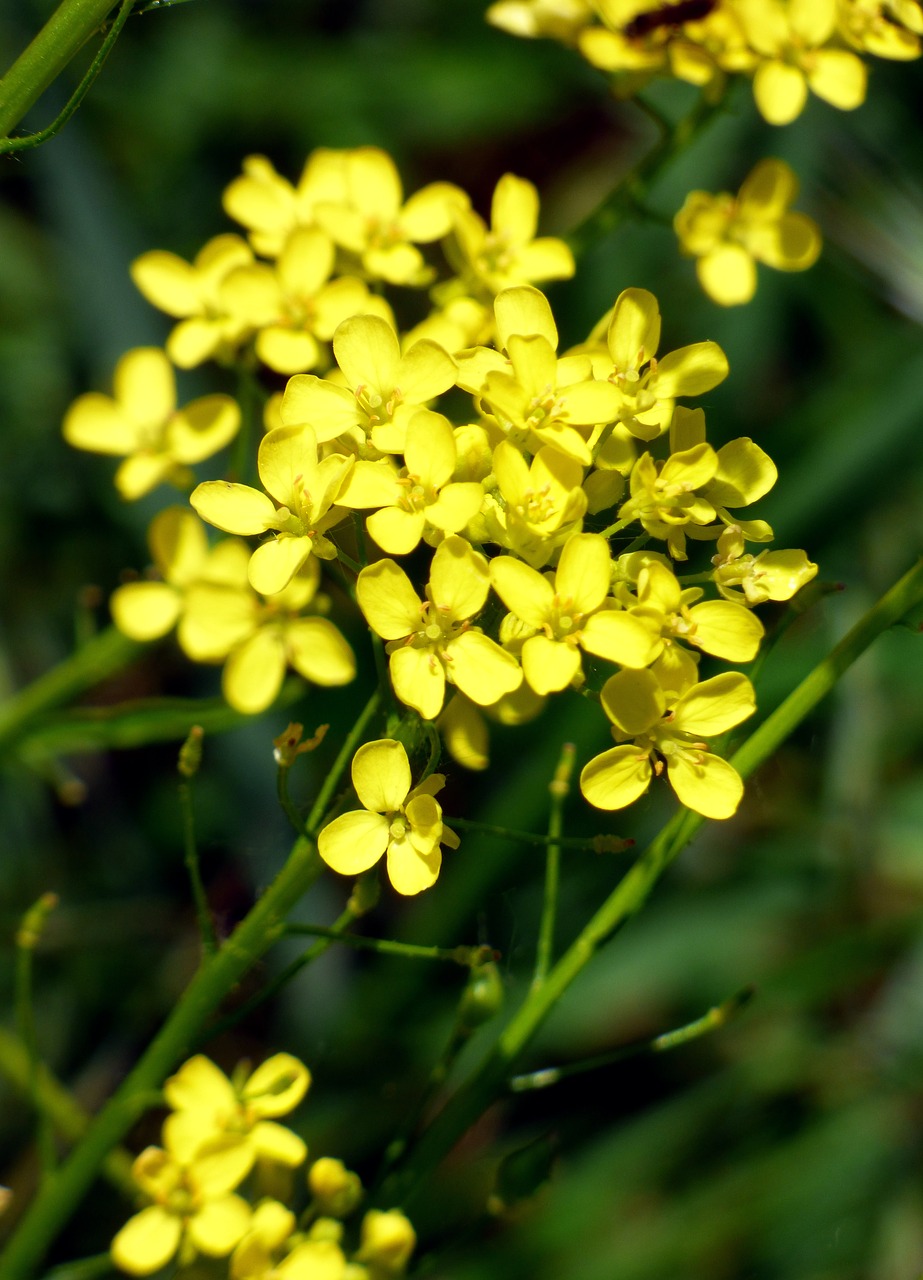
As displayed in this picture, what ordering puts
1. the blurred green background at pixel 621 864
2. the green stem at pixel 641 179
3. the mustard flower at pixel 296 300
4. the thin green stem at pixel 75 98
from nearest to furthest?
the thin green stem at pixel 75 98, the mustard flower at pixel 296 300, the green stem at pixel 641 179, the blurred green background at pixel 621 864

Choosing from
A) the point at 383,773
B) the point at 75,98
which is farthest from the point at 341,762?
the point at 75,98

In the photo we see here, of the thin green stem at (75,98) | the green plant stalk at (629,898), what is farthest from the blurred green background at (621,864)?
the thin green stem at (75,98)

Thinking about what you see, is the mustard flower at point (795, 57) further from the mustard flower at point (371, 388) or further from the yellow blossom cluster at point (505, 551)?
the mustard flower at point (371, 388)

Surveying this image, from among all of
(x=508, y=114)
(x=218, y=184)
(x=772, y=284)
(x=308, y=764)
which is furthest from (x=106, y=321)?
(x=772, y=284)

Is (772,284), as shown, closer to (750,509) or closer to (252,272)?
(750,509)

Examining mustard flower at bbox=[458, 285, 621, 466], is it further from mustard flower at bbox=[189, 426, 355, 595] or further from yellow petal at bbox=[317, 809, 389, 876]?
yellow petal at bbox=[317, 809, 389, 876]

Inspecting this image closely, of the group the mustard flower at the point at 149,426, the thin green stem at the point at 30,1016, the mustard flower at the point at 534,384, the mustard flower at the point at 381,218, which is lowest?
the thin green stem at the point at 30,1016

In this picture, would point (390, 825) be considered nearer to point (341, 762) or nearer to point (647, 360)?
point (341, 762)

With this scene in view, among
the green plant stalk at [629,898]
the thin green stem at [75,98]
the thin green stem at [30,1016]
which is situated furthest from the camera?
the thin green stem at [30,1016]
